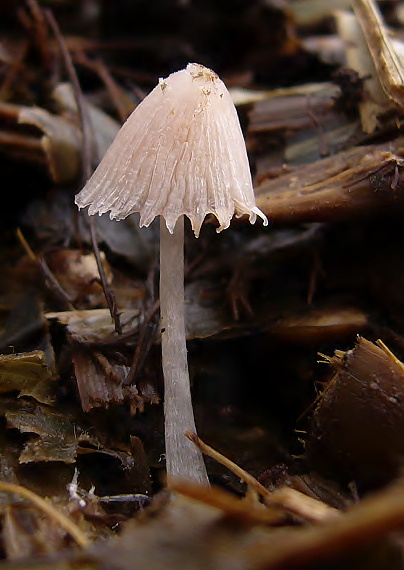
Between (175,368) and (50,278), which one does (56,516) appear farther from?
(50,278)

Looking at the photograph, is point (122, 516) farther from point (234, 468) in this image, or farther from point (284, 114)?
point (284, 114)

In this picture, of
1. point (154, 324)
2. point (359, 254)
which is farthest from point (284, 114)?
point (154, 324)

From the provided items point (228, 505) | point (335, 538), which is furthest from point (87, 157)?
point (335, 538)

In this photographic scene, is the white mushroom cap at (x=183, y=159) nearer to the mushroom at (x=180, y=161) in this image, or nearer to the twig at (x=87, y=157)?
the mushroom at (x=180, y=161)

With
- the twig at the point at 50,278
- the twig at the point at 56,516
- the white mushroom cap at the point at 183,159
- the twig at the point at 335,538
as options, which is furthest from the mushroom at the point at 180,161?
the twig at the point at 335,538

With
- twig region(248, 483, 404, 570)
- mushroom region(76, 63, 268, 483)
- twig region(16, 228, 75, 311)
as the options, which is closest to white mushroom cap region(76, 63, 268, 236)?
mushroom region(76, 63, 268, 483)
